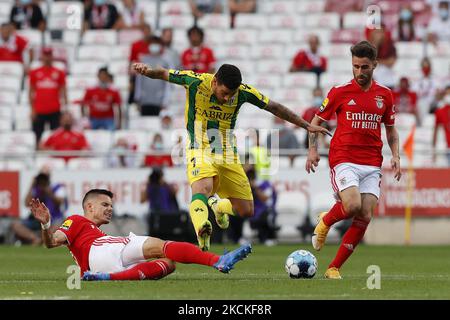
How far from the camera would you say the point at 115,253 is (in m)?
12.3

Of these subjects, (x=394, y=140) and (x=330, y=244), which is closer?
(x=394, y=140)

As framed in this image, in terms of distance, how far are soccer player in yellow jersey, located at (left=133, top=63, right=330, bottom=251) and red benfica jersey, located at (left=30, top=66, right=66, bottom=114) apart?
479 inches

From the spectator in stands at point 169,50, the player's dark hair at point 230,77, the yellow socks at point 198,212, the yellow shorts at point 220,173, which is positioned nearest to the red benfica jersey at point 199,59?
the spectator in stands at point 169,50

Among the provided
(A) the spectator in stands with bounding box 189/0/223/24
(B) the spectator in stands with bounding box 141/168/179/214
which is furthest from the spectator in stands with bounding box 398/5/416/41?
(B) the spectator in stands with bounding box 141/168/179/214

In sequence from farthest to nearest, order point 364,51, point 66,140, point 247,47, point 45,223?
1. point 247,47
2. point 66,140
3. point 364,51
4. point 45,223

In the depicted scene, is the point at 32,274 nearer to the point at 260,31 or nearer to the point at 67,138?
the point at 67,138

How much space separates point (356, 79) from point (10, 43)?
1625 centimetres

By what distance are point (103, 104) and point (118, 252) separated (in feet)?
46.9

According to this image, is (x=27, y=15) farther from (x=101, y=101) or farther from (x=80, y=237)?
(x=80, y=237)

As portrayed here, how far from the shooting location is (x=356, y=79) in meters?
13.7

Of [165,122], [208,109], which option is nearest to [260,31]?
[165,122]

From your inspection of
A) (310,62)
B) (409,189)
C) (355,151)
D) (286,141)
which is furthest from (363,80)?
(310,62)

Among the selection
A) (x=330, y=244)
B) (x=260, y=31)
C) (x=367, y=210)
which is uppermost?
(x=260, y=31)
